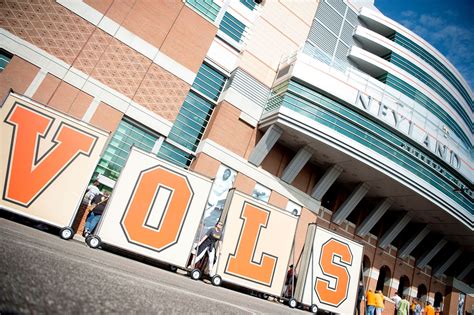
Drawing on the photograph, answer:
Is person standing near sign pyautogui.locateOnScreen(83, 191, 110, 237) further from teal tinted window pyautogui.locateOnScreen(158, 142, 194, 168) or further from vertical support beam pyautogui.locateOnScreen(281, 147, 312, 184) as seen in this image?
vertical support beam pyautogui.locateOnScreen(281, 147, 312, 184)

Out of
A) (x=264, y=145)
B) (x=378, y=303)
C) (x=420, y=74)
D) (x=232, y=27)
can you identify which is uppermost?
(x=420, y=74)

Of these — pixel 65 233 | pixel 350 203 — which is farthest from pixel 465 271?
pixel 65 233

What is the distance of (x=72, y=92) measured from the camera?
12680 mm

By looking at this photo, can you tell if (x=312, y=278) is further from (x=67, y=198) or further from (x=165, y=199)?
(x=67, y=198)

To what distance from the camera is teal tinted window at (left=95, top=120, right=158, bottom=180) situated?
13.3 m

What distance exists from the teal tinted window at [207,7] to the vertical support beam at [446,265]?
28.3 meters

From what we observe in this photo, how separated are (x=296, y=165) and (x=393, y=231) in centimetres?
1027

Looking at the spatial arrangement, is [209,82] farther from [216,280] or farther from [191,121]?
[216,280]

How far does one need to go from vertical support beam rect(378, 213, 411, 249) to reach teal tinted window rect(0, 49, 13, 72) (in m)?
25.6

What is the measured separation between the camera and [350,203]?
1931 cm

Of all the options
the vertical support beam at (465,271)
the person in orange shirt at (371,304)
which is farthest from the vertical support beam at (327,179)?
the vertical support beam at (465,271)

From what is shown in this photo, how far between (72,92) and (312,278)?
1279 cm

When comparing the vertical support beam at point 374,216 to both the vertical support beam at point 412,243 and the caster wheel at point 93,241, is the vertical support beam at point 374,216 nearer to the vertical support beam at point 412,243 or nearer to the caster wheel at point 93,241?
the vertical support beam at point 412,243

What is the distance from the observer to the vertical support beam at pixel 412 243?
22297 millimetres
